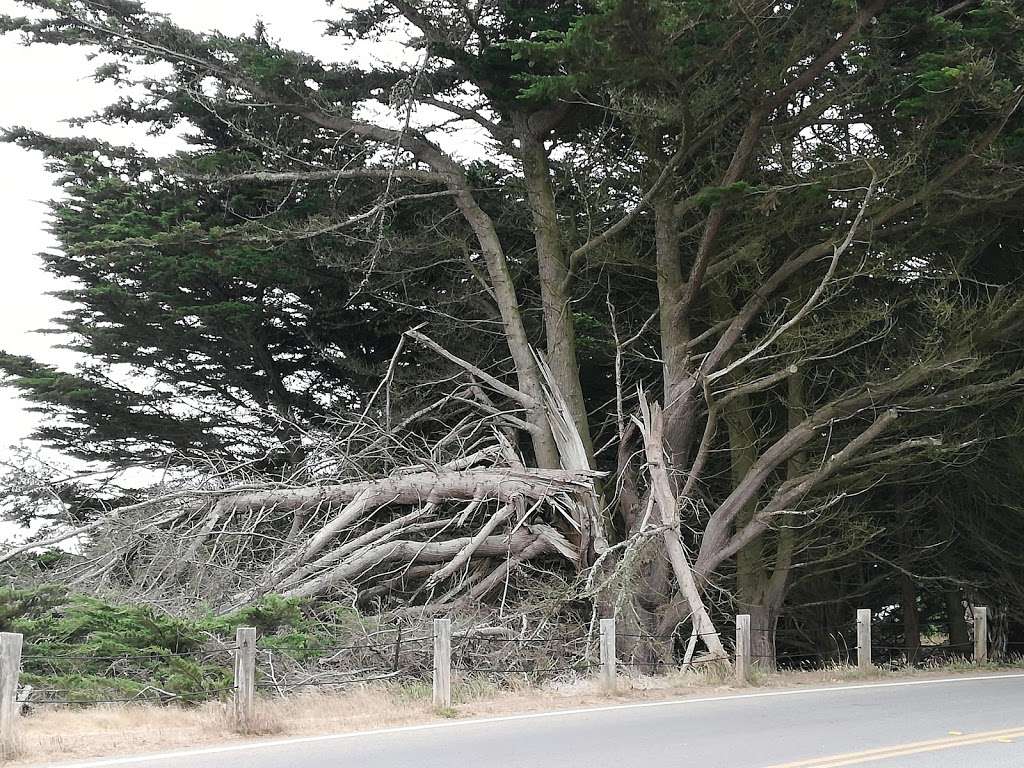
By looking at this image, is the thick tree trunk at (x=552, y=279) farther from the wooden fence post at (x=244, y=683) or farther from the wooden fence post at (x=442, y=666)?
the wooden fence post at (x=244, y=683)

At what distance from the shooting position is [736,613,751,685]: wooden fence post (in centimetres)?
1359

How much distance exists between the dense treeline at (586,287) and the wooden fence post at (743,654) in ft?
4.50

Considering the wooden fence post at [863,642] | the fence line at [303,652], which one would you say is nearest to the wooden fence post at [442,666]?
the fence line at [303,652]

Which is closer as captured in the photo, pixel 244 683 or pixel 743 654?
pixel 244 683

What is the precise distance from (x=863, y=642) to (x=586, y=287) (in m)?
8.40

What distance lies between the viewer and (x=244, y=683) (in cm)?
939

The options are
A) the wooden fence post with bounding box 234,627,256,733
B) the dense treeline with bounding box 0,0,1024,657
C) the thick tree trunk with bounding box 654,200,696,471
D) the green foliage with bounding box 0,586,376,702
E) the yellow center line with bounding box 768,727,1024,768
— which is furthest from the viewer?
the thick tree trunk with bounding box 654,200,696,471

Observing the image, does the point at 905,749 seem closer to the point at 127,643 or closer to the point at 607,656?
the point at 607,656

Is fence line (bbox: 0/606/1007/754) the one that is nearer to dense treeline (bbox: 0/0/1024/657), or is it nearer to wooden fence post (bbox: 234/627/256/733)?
wooden fence post (bbox: 234/627/256/733)

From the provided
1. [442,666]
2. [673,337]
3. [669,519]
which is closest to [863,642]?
[669,519]

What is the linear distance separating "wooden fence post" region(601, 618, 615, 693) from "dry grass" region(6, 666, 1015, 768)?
0.49 feet

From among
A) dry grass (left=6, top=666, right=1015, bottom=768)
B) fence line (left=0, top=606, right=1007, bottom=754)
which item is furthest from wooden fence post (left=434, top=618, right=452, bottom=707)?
dry grass (left=6, top=666, right=1015, bottom=768)

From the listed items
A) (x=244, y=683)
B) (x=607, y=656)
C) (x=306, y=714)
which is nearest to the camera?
(x=244, y=683)

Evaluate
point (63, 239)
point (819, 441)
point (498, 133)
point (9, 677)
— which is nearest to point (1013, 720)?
point (9, 677)
